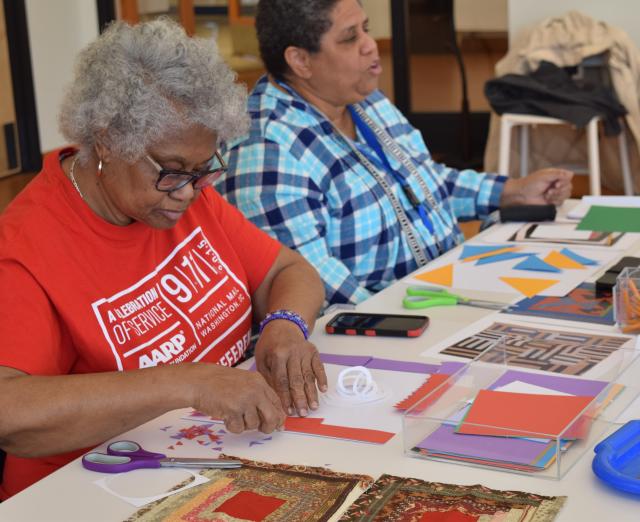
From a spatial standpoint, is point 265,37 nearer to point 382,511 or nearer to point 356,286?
point 356,286

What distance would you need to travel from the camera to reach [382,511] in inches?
50.3

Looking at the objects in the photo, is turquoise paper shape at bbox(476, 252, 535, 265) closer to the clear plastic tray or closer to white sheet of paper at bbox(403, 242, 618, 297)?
white sheet of paper at bbox(403, 242, 618, 297)

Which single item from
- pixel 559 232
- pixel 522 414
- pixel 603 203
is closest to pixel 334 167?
pixel 559 232

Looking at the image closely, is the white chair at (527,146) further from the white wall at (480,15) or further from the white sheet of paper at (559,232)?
the white sheet of paper at (559,232)

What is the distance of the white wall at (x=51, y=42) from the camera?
684cm

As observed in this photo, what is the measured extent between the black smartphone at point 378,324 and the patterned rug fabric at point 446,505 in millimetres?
598

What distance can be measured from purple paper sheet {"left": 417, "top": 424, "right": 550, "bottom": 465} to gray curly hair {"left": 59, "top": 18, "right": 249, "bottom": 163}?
0.66m

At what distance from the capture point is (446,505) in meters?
1.28

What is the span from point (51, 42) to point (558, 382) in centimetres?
597


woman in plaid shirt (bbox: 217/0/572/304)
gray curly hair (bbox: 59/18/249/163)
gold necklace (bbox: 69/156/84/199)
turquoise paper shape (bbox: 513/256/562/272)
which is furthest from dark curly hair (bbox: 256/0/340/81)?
gold necklace (bbox: 69/156/84/199)

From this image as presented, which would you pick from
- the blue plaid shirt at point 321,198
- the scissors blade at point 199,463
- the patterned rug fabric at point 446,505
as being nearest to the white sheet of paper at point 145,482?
the scissors blade at point 199,463

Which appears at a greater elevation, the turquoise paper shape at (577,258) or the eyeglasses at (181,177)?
the eyeglasses at (181,177)

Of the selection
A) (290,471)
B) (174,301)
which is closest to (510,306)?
(174,301)

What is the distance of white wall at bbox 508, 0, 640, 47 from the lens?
525cm
